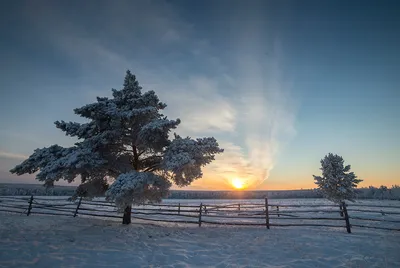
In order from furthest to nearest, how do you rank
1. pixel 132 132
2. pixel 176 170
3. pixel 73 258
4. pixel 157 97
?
pixel 157 97 → pixel 132 132 → pixel 176 170 → pixel 73 258

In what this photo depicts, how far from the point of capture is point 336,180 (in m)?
24.7

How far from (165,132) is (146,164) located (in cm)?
318

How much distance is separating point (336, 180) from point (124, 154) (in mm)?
23855

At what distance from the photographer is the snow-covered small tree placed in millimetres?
24547

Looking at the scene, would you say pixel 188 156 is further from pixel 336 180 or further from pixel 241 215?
pixel 336 180

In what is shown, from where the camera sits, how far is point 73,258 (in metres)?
7.14

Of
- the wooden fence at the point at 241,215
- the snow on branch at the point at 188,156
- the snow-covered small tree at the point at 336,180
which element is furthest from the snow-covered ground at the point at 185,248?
the snow-covered small tree at the point at 336,180

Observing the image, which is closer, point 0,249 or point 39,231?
point 0,249

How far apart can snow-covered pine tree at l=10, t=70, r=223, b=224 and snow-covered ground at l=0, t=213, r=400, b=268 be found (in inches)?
76.0

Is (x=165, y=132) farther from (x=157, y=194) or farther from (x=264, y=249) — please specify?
(x=264, y=249)

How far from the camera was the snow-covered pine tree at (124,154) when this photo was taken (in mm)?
10172

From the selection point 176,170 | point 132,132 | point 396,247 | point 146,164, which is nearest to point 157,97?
point 132,132

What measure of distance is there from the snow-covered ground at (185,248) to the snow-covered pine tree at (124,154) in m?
1.93

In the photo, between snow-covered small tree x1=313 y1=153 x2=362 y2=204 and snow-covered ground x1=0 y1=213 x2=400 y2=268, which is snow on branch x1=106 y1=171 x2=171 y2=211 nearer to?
snow-covered ground x1=0 y1=213 x2=400 y2=268
